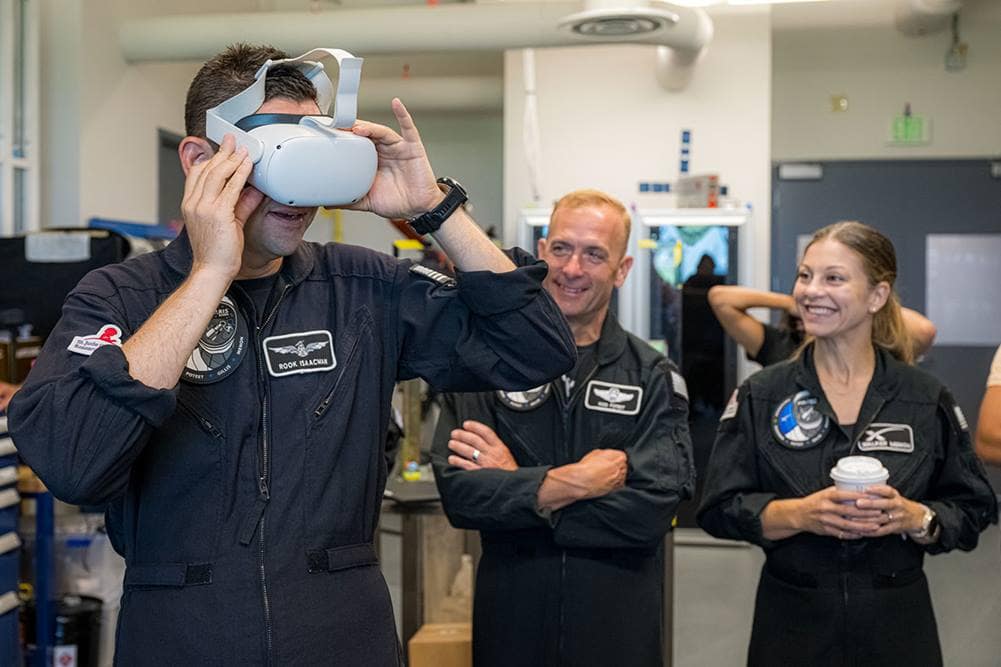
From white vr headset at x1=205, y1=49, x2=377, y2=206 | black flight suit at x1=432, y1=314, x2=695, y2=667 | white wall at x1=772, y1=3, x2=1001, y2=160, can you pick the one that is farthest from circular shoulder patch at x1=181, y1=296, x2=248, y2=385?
white wall at x1=772, y1=3, x2=1001, y2=160

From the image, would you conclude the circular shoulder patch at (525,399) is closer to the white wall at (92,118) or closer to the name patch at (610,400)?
the name patch at (610,400)

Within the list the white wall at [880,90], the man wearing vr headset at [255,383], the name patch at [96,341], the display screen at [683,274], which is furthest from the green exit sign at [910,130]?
the name patch at [96,341]

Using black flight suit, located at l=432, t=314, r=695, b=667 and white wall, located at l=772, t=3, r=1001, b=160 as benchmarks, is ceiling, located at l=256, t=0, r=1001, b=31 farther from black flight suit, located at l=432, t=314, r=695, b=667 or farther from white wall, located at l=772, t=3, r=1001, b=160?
black flight suit, located at l=432, t=314, r=695, b=667

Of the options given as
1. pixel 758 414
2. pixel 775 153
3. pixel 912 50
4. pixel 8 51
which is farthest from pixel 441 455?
pixel 912 50

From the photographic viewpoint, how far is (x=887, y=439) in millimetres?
2156

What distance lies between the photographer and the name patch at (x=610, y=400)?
2203 millimetres

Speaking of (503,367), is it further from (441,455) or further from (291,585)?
(441,455)

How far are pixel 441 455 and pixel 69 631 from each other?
78.9 inches

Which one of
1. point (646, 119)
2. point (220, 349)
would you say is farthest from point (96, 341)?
point (646, 119)

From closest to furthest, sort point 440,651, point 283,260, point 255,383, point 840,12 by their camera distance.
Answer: point 255,383 → point 283,260 → point 440,651 → point 840,12

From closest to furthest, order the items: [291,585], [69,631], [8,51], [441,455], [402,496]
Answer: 1. [291,585]
2. [441,455]
3. [402,496]
4. [69,631]
5. [8,51]

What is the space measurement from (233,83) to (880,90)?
6.26m

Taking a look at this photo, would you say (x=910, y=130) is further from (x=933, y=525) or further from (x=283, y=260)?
(x=283, y=260)

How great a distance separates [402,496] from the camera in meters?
2.93
